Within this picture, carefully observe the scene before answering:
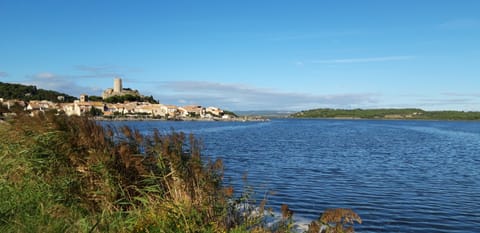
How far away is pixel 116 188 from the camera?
7129 millimetres

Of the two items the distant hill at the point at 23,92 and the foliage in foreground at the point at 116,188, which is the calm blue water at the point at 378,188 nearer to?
the foliage in foreground at the point at 116,188

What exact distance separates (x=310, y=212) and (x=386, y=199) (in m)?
3.41

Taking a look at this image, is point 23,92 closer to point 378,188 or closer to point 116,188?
point 378,188

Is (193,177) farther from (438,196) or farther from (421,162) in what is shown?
(421,162)

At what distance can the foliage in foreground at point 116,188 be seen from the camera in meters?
5.99

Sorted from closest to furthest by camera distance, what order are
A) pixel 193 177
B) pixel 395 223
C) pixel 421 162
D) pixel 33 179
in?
pixel 193 177 → pixel 33 179 → pixel 395 223 → pixel 421 162

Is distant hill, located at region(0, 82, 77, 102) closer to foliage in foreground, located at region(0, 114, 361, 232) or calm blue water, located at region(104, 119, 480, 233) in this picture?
calm blue water, located at region(104, 119, 480, 233)

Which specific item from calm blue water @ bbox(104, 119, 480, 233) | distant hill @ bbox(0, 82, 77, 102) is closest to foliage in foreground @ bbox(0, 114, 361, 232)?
calm blue water @ bbox(104, 119, 480, 233)

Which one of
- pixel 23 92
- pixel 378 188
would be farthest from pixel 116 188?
pixel 23 92

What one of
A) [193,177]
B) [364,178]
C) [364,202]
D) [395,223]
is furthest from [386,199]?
[193,177]

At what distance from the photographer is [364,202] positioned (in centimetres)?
1333

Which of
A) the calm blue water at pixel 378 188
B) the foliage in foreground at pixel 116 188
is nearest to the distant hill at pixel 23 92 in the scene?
the calm blue water at pixel 378 188

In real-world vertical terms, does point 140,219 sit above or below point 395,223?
above

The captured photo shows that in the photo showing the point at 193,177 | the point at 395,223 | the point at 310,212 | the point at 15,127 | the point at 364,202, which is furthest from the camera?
the point at 364,202
